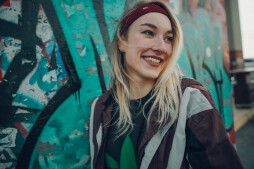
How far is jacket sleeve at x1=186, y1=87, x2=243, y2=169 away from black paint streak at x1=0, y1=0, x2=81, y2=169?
1274 millimetres

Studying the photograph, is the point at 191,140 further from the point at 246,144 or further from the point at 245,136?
the point at 245,136

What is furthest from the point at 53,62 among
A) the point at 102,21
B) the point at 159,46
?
the point at 159,46

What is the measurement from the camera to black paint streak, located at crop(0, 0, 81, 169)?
4.78 feet

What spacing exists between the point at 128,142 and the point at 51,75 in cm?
99

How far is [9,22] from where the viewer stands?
148 centimetres

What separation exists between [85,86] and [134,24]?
2.78ft

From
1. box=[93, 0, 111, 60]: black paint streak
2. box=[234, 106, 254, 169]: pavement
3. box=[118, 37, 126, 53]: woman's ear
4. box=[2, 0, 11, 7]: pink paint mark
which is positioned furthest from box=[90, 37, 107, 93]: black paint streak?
box=[234, 106, 254, 169]: pavement

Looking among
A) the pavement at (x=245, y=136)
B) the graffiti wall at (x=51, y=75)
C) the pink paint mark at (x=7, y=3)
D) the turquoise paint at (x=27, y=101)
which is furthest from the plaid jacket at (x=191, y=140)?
the pavement at (x=245, y=136)

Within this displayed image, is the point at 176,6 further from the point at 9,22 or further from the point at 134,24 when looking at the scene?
the point at 9,22

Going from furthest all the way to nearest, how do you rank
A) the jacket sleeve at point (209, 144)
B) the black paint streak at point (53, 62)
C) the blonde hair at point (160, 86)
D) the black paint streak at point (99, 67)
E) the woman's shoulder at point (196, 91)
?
1. the black paint streak at point (99, 67)
2. the black paint streak at point (53, 62)
3. the blonde hair at point (160, 86)
4. the woman's shoulder at point (196, 91)
5. the jacket sleeve at point (209, 144)

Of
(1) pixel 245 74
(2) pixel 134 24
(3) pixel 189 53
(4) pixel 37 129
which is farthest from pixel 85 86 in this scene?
(1) pixel 245 74

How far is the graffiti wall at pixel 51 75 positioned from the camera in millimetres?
1476

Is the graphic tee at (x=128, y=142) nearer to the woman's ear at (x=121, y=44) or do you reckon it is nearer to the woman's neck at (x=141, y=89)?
the woman's neck at (x=141, y=89)

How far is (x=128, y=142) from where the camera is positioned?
130 cm
